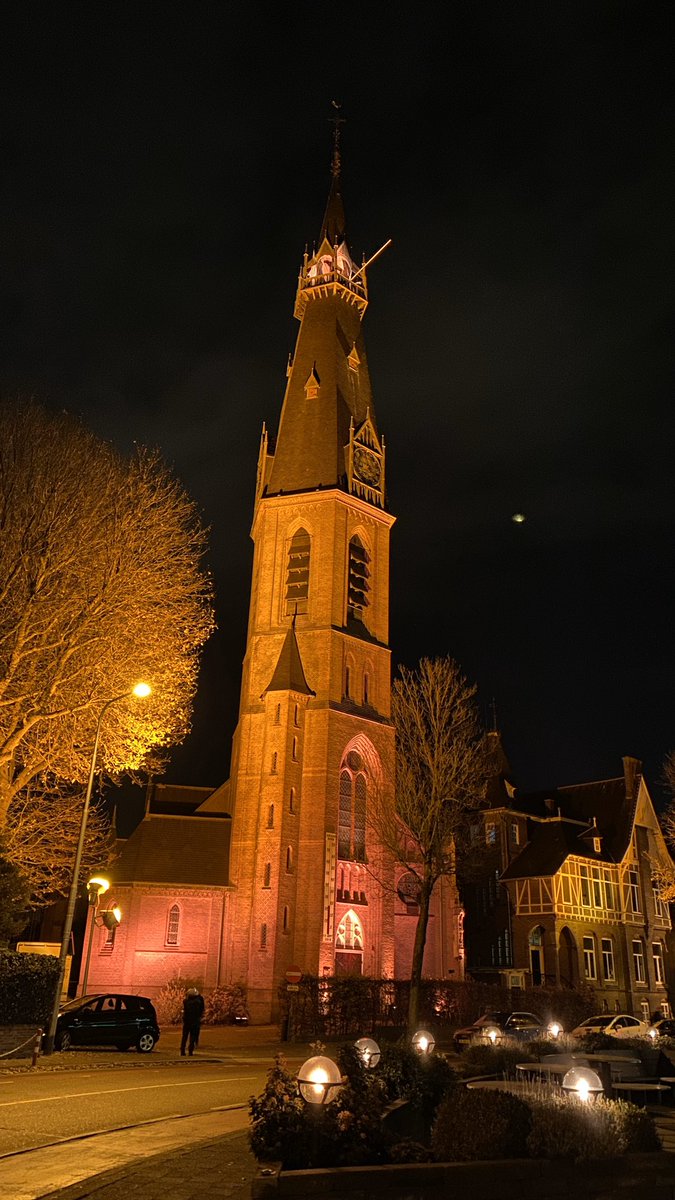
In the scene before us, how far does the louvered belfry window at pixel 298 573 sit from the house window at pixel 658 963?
102 ft

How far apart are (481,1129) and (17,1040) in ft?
49.8

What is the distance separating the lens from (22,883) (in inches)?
880

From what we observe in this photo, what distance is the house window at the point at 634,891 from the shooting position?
55.6 meters

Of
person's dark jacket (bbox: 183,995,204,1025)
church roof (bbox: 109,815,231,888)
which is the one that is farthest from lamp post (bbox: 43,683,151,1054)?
church roof (bbox: 109,815,231,888)

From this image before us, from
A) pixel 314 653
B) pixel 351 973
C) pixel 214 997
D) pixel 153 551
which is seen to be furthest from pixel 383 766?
pixel 153 551

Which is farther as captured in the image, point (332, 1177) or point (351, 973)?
point (351, 973)

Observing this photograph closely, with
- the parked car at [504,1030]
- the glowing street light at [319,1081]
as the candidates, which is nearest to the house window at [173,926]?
the parked car at [504,1030]

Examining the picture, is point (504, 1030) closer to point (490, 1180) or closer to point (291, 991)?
point (291, 991)

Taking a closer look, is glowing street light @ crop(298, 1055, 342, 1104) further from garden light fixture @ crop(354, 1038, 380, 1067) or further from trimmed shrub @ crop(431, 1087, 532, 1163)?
garden light fixture @ crop(354, 1038, 380, 1067)

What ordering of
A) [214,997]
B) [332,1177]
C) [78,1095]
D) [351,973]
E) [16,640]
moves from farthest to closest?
[351,973], [214,997], [16,640], [78,1095], [332,1177]

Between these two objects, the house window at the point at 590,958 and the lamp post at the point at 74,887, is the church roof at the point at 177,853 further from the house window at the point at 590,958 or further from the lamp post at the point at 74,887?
the house window at the point at 590,958

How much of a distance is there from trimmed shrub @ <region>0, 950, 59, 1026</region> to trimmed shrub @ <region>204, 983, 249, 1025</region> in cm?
1681

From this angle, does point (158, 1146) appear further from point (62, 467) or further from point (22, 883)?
point (62, 467)

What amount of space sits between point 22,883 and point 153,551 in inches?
354
